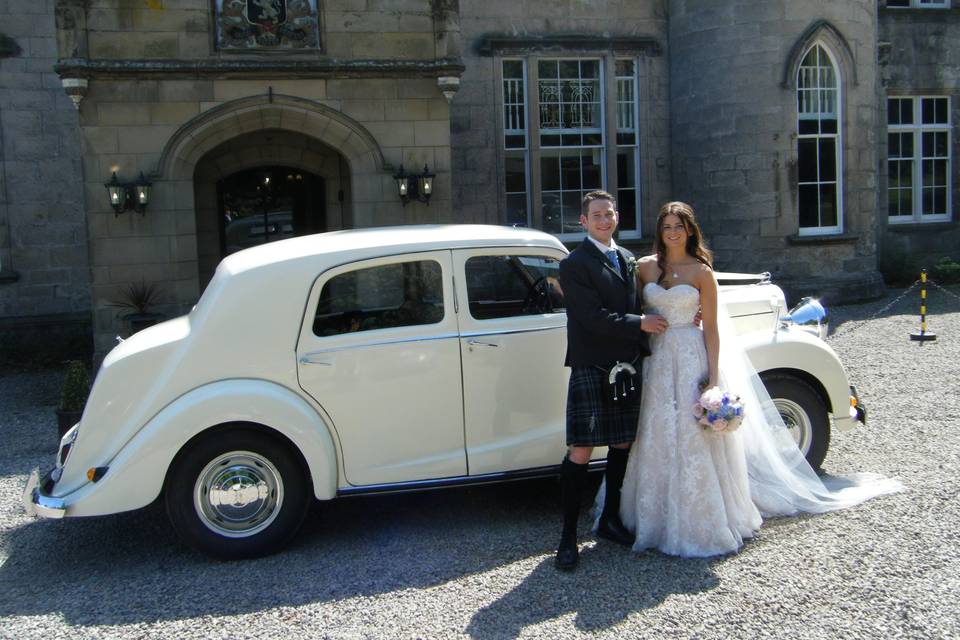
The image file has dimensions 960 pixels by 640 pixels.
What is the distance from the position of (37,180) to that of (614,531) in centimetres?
1160

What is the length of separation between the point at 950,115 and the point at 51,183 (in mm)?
16489

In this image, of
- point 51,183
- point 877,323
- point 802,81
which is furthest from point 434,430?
point 802,81

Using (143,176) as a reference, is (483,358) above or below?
below

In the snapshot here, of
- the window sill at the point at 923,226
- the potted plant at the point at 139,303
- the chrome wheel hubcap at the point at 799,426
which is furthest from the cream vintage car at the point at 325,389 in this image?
the window sill at the point at 923,226

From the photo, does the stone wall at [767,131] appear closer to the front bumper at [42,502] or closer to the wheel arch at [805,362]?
the wheel arch at [805,362]

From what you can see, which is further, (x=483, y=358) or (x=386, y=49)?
(x=386, y=49)

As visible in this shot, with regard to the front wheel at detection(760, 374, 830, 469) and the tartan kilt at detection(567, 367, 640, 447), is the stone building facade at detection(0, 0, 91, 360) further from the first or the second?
the front wheel at detection(760, 374, 830, 469)

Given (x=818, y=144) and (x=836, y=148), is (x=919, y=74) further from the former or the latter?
(x=818, y=144)

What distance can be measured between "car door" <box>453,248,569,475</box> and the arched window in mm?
10794

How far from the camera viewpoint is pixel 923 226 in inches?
702

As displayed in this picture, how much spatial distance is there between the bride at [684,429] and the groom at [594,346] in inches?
5.8

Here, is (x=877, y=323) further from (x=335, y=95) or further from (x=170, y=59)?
(x=170, y=59)

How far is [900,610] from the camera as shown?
4.12 meters

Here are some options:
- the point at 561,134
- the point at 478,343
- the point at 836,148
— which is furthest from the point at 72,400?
the point at 836,148
